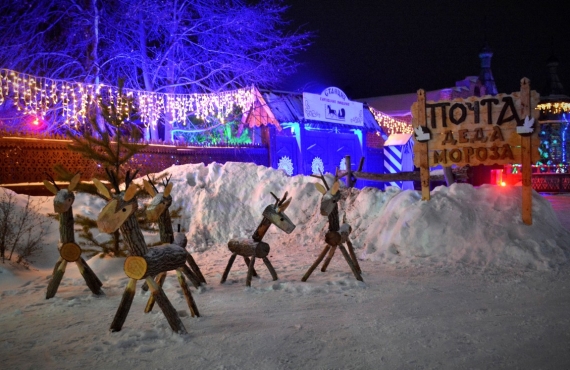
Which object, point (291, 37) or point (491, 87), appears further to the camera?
point (491, 87)

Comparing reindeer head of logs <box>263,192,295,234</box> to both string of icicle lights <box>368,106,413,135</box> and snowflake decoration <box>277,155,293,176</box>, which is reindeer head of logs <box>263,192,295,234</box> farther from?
string of icicle lights <box>368,106,413,135</box>

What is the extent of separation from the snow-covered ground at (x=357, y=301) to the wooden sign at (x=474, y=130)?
0.76 metres

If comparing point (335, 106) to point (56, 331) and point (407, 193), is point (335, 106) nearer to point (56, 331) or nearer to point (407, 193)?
point (407, 193)

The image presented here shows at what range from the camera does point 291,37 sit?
21.5 metres

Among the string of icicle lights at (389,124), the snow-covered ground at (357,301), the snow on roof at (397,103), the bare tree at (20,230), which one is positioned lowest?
the snow-covered ground at (357,301)

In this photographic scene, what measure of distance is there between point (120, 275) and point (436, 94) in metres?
29.2

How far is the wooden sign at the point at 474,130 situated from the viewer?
31.6 ft

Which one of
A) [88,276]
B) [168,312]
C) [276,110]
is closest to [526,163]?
[168,312]

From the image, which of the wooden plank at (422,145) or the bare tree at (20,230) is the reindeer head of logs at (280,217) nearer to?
the wooden plank at (422,145)

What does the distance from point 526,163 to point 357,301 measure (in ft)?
16.8

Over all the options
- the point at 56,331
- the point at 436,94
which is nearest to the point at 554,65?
the point at 436,94

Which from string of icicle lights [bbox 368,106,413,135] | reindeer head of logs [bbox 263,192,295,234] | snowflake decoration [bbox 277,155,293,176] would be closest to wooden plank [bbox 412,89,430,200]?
reindeer head of logs [bbox 263,192,295,234]

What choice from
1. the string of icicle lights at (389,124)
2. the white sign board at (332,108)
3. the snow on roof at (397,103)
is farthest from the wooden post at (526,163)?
the snow on roof at (397,103)

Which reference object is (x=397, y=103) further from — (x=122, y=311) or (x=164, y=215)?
(x=122, y=311)
